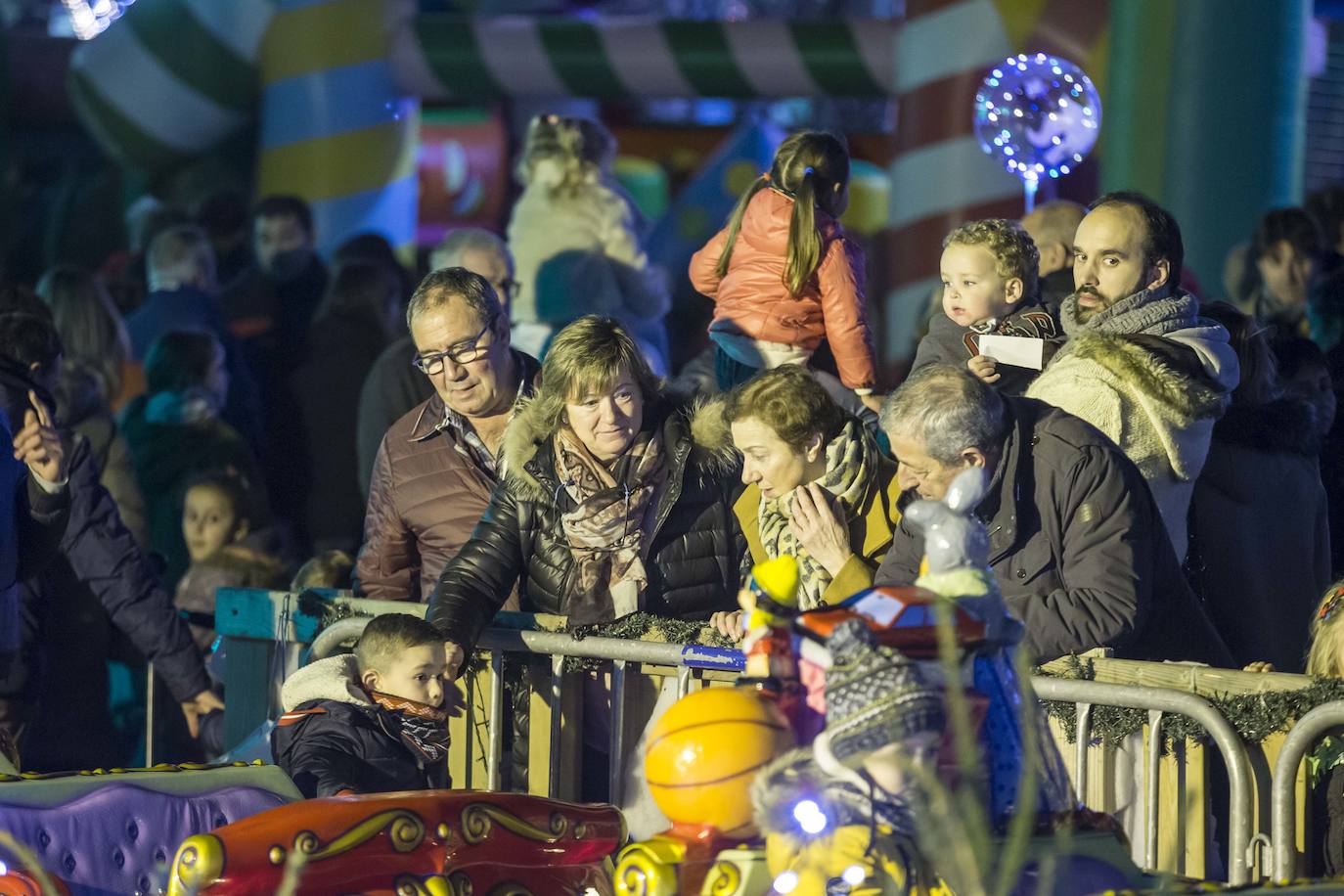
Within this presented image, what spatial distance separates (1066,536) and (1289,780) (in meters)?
0.72

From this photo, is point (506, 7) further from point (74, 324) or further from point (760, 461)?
point (760, 461)

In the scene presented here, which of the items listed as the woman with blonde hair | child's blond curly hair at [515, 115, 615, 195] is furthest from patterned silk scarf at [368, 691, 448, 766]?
child's blond curly hair at [515, 115, 615, 195]

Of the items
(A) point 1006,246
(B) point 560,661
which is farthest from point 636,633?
(A) point 1006,246

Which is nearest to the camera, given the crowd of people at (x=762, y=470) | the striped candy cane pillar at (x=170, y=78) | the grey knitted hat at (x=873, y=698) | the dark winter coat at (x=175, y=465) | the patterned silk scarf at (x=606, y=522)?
the grey knitted hat at (x=873, y=698)

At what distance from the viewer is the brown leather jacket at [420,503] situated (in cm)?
521

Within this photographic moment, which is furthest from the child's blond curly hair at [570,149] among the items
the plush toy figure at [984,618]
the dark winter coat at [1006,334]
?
the plush toy figure at [984,618]

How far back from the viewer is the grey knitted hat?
9.01ft

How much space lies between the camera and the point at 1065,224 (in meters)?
5.76

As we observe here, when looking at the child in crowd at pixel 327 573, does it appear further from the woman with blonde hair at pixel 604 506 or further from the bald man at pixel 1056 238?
the bald man at pixel 1056 238

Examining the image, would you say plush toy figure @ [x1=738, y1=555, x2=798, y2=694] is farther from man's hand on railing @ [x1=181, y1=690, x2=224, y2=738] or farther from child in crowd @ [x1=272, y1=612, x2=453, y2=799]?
man's hand on railing @ [x1=181, y1=690, x2=224, y2=738]

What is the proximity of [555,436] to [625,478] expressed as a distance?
0.19 metres

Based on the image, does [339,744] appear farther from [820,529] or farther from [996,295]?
[996,295]

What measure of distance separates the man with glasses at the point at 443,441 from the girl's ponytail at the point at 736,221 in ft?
2.26

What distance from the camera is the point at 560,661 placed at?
4508 mm
